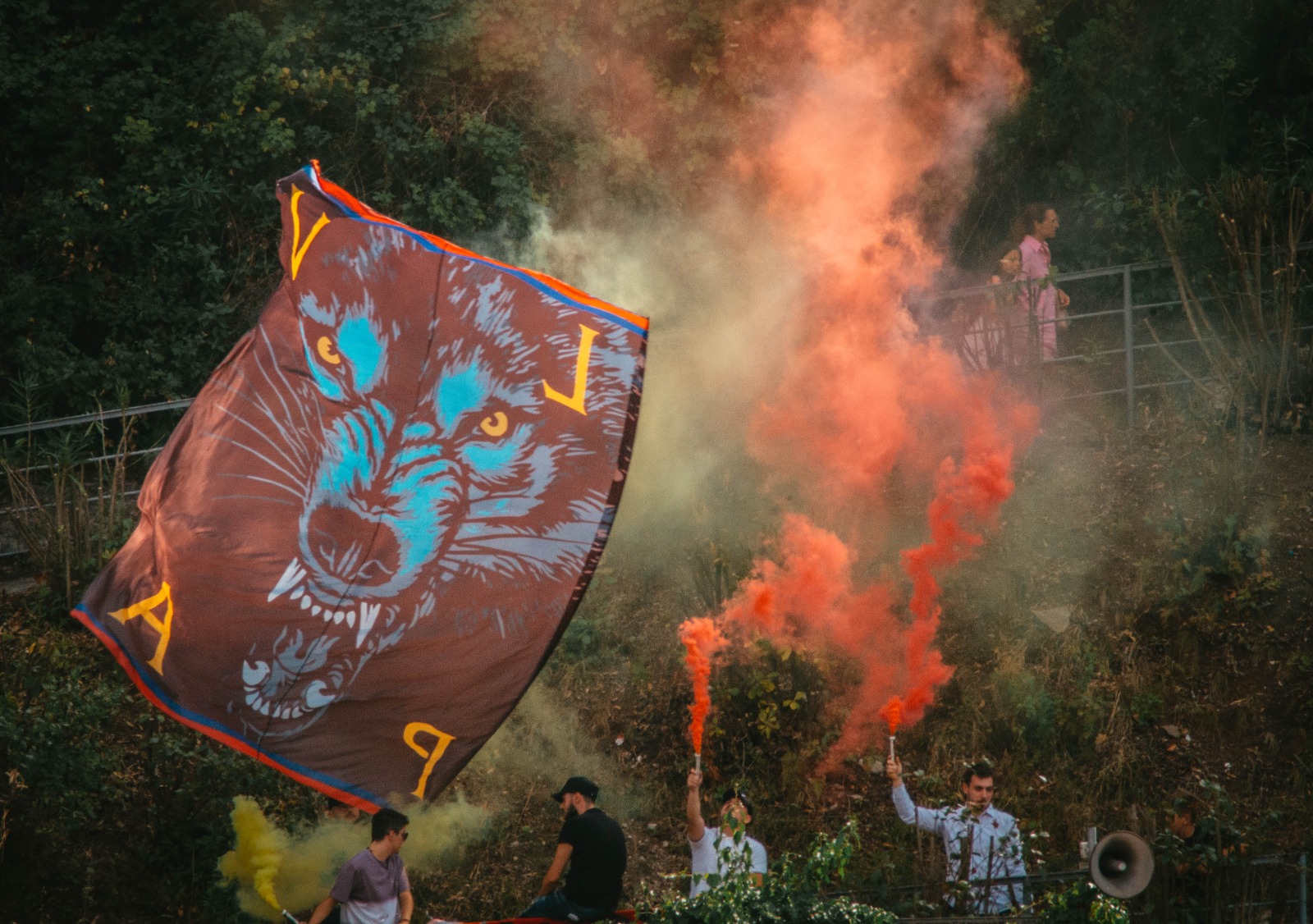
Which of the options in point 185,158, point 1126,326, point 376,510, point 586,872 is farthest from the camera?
point 185,158

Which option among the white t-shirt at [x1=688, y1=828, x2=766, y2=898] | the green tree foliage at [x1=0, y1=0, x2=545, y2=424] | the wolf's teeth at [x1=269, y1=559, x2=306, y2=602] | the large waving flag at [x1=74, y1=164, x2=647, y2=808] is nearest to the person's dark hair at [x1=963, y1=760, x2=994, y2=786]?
the white t-shirt at [x1=688, y1=828, x2=766, y2=898]

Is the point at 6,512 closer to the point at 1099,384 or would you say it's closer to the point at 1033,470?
the point at 1033,470

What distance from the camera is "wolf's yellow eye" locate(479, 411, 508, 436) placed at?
746 cm

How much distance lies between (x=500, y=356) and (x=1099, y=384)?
7.51 metres

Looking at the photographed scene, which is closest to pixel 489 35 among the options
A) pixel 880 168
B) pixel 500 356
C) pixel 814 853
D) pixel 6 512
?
pixel 880 168

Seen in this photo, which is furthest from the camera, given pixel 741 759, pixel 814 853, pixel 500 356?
pixel 741 759

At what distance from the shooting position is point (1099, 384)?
1314 centimetres

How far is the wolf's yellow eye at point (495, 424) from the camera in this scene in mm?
7465

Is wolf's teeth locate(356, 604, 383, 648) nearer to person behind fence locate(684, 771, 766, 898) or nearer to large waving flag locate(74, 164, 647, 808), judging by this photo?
large waving flag locate(74, 164, 647, 808)

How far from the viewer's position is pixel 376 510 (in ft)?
24.2

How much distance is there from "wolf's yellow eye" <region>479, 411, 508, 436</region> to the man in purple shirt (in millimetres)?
2097

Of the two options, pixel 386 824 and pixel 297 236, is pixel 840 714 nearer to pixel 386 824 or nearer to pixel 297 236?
pixel 386 824

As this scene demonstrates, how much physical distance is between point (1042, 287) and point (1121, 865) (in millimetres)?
6895

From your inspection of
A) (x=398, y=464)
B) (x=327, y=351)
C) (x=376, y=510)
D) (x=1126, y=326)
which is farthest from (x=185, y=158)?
(x=1126, y=326)
